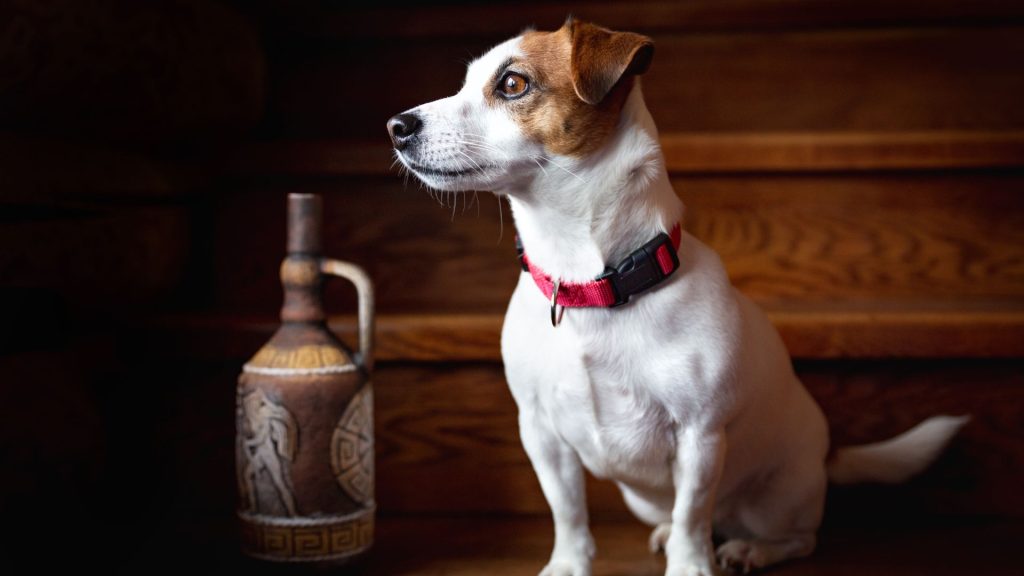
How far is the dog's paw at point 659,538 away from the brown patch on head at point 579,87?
1.79 ft

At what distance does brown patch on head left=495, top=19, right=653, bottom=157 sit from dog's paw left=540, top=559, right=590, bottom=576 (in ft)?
1.60

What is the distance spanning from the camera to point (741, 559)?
1.29 metres

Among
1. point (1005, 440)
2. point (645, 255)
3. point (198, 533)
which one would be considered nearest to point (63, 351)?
point (198, 533)

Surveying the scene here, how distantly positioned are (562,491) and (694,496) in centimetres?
17

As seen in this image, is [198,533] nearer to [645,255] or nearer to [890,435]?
[645,255]

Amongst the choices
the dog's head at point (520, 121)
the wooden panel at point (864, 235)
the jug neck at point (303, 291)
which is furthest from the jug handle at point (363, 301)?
the wooden panel at point (864, 235)

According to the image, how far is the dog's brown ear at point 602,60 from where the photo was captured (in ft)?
3.46

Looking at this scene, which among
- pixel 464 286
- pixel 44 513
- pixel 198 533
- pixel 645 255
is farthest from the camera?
pixel 464 286

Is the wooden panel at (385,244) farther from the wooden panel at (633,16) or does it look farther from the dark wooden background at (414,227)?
the wooden panel at (633,16)

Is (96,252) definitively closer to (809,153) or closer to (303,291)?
(303,291)

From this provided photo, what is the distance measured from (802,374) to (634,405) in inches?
18.2

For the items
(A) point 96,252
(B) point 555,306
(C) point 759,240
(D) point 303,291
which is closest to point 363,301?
(D) point 303,291

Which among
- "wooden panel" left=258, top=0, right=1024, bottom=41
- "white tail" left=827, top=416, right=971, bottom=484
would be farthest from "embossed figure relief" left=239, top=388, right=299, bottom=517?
"wooden panel" left=258, top=0, right=1024, bottom=41

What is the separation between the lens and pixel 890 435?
150 cm
